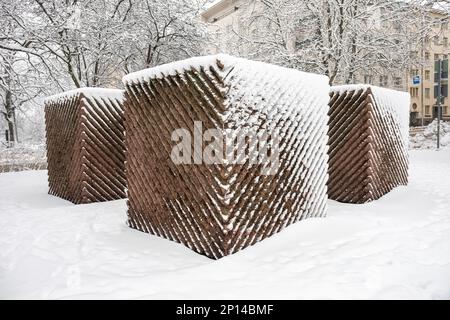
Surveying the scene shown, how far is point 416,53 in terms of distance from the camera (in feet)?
49.8

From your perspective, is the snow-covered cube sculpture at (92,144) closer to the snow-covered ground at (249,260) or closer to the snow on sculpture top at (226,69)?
the snow-covered ground at (249,260)

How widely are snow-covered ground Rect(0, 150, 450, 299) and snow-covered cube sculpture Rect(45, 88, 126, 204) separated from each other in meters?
1.15

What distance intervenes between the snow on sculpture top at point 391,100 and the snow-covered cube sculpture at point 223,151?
59.5 inches

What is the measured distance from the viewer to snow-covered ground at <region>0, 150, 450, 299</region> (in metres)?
3.15

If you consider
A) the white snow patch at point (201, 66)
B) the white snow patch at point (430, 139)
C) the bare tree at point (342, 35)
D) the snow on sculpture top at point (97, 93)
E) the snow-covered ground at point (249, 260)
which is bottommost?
the snow-covered ground at point (249, 260)

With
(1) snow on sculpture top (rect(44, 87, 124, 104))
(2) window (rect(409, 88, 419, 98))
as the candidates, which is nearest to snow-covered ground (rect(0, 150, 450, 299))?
(1) snow on sculpture top (rect(44, 87, 124, 104))

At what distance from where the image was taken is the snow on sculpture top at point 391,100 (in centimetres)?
678

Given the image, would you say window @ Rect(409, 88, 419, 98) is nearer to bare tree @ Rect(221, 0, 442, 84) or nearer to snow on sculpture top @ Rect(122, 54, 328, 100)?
bare tree @ Rect(221, 0, 442, 84)

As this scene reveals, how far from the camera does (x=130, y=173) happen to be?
552cm

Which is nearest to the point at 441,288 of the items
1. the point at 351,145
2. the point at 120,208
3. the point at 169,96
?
the point at 169,96

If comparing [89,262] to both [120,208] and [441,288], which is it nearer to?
[120,208]

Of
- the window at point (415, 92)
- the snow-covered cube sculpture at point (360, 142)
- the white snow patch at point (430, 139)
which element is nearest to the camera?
the snow-covered cube sculpture at point (360, 142)

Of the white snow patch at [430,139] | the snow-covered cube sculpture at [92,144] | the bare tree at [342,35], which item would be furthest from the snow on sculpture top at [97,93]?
the white snow patch at [430,139]

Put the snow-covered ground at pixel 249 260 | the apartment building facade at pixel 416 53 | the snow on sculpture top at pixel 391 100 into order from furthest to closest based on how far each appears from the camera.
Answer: the apartment building facade at pixel 416 53, the snow on sculpture top at pixel 391 100, the snow-covered ground at pixel 249 260
